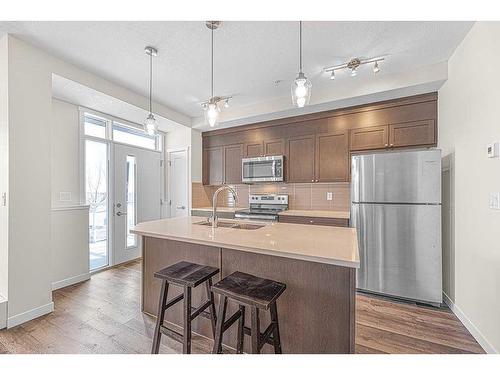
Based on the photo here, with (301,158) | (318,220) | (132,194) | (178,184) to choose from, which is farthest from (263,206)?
(132,194)

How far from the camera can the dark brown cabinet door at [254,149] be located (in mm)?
4156

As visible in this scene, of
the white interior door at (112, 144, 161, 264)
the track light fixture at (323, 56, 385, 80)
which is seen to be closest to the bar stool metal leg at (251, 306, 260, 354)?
the track light fixture at (323, 56, 385, 80)

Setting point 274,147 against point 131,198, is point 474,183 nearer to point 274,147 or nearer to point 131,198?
point 274,147

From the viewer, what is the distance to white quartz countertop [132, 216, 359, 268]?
1.33 metres

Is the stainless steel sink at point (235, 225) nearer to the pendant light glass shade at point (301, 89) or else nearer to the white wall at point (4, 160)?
the pendant light glass shade at point (301, 89)

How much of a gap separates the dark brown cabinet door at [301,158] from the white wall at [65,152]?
10.1ft

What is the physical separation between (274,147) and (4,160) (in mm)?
3266

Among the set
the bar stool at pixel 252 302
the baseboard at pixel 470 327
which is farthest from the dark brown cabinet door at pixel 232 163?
the baseboard at pixel 470 327

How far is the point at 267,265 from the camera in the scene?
1706mm

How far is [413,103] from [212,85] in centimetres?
256

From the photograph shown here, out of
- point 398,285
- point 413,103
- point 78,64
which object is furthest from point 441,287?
point 78,64

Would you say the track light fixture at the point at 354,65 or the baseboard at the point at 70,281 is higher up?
the track light fixture at the point at 354,65

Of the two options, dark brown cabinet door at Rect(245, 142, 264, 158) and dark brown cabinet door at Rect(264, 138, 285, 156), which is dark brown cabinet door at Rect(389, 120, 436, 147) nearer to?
dark brown cabinet door at Rect(264, 138, 285, 156)

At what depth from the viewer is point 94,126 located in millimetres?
3557
